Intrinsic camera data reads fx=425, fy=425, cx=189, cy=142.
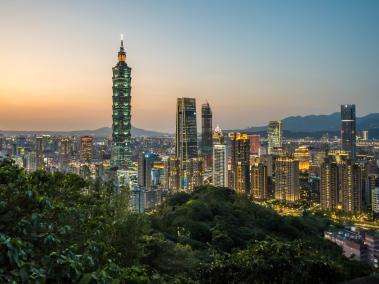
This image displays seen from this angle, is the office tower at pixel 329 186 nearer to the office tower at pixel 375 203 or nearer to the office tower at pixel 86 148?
the office tower at pixel 375 203

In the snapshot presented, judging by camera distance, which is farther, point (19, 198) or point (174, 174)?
point (174, 174)

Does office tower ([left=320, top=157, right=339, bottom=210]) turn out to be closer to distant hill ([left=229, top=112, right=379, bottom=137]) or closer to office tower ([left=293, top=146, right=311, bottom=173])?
office tower ([left=293, top=146, right=311, bottom=173])

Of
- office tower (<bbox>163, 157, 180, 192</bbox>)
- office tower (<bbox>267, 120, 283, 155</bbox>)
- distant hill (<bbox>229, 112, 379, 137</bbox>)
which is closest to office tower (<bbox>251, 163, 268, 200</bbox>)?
office tower (<bbox>163, 157, 180, 192</bbox>)

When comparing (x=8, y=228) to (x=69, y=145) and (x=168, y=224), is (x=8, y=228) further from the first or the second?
(x=69, y=145)

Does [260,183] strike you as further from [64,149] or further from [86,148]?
[64,149]

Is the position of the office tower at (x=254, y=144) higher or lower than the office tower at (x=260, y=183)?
higher

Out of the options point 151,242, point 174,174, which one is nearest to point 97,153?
point 174,174

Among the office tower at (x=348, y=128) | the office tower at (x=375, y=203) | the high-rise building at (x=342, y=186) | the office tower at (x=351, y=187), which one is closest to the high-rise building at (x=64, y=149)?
the high-rise building at (x=342, y=186)
